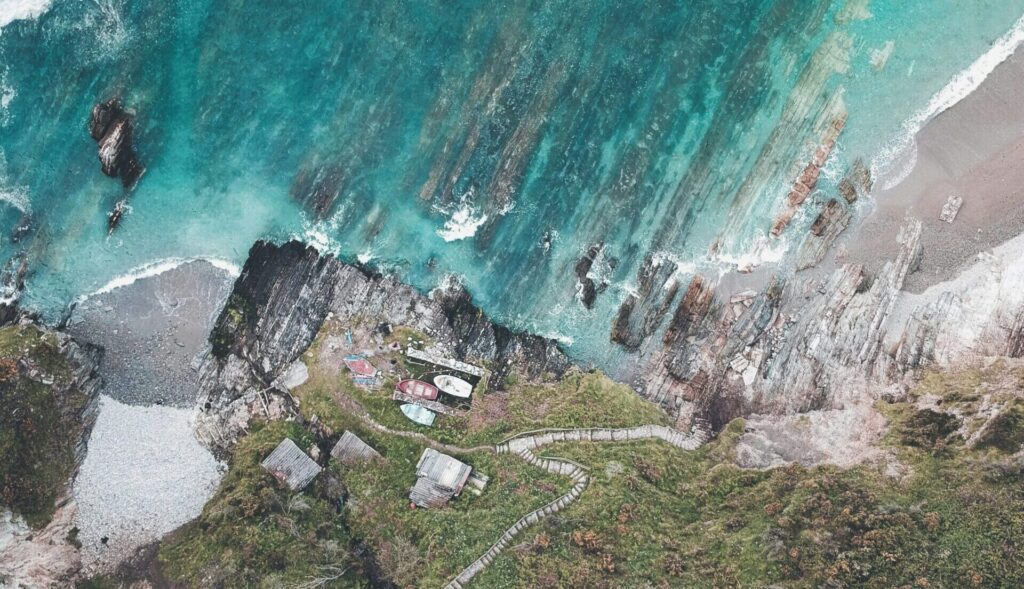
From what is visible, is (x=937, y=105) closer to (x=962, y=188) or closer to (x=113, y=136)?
(x=962, y=188)

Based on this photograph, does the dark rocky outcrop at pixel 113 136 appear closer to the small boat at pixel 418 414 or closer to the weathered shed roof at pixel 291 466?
the weathered shed roof at pixel 291 466

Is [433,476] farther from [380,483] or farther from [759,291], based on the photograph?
[759,291]

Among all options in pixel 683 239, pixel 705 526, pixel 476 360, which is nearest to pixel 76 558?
pixel 476 360

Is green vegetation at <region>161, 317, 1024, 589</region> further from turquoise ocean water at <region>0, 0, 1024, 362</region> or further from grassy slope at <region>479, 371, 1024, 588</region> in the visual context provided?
turquoise ocean water at <region>0, 0, 1024, 362</region>

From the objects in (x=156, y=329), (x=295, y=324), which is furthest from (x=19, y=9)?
(x=295, y=324)

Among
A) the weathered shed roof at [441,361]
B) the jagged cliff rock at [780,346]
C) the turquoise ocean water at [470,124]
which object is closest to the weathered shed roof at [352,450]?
the weathered shed roof at [441,361]
